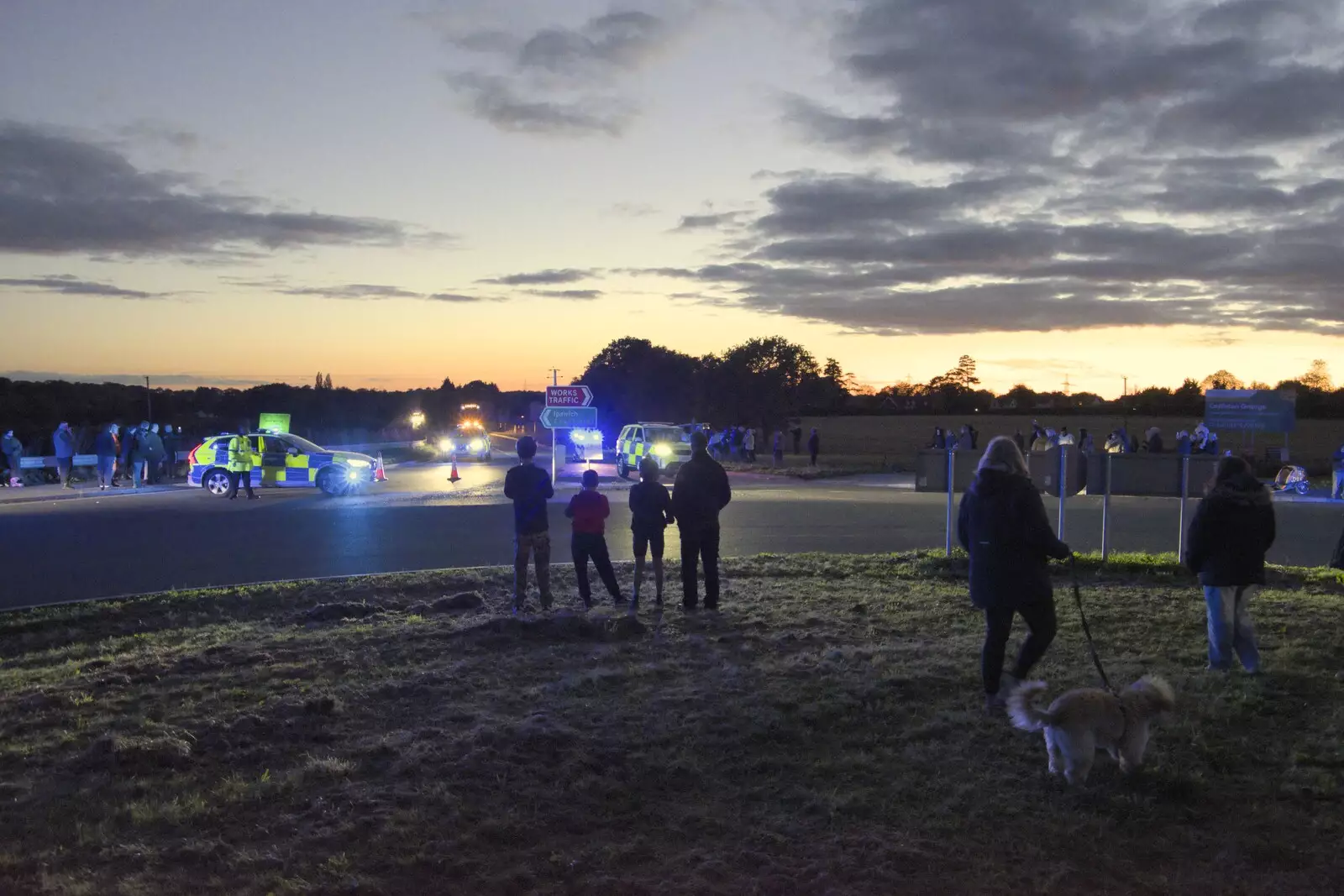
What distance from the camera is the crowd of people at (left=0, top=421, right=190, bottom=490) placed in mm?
23638

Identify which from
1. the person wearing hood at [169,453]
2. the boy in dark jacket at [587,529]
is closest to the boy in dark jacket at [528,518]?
the boy in dark jacket at [587,529]

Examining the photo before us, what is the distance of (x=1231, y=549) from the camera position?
6.43 meters

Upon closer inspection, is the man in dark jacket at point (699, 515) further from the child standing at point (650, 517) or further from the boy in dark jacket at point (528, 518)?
the boy in dark jacket at point (528, 518)

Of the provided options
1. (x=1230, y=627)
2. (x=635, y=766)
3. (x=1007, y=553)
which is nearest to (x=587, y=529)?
(x=635, y=766)

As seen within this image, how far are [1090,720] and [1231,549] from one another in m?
2.50

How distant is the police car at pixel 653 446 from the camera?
29.2m

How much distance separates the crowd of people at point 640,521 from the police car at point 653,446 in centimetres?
1904

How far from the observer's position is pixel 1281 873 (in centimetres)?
384

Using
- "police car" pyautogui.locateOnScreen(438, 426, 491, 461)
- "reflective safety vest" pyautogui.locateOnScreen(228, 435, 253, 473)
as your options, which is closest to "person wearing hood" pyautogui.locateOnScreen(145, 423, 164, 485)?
"reflective safety vest" pyautogui.locateOnScreen(228, 435, 253, 473)

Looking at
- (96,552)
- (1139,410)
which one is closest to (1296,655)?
(96,552)

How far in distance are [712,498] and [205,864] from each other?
573 cm

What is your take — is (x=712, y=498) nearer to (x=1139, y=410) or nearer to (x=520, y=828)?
(x=520, y=828)

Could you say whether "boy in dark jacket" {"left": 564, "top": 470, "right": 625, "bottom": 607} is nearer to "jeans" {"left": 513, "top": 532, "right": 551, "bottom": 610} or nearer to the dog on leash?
"jeans" {"left": 513, "top": 532, "right": 551, "bottom": 610}

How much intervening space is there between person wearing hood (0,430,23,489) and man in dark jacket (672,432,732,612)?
22.4m
